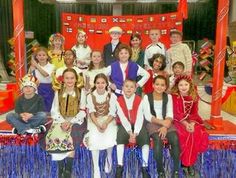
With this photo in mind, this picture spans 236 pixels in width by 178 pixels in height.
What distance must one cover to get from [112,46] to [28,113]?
1.52 meters

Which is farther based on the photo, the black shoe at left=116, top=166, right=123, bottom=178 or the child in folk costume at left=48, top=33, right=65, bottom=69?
the child in folk costume at left=48, top=33, right=65, bottom=69

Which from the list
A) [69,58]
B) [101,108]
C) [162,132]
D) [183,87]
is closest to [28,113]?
[101,108]

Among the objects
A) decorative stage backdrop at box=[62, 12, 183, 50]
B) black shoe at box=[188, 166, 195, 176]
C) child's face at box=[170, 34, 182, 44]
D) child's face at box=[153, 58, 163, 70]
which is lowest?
black shoe at box=[188, 166, 195, 176]

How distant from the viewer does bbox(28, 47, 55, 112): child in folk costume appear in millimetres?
3873

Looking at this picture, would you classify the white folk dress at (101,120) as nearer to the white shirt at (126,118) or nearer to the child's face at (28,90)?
the white shirt at (126,118)

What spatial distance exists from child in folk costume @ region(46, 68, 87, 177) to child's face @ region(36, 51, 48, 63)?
2.36 ft

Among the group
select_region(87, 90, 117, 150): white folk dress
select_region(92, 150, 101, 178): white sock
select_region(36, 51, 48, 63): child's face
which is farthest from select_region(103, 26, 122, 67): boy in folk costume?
select_region(92, 150, 101, 178): white sock

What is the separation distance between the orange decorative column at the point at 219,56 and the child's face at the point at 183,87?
0.75 m

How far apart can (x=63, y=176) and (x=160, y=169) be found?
85 cm

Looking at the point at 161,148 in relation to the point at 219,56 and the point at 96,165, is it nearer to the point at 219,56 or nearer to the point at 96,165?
the point at 96,165

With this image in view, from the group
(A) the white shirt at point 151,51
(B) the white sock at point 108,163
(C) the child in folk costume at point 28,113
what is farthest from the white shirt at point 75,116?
(A) the white shirt at point 151,51

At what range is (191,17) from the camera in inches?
388

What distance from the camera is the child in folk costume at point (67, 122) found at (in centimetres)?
296

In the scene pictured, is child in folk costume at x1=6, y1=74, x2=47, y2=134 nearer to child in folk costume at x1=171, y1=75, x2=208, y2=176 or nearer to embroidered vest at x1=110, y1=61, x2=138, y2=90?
embroidered vest at x1=110, y1=61, x2=138, y2=90
